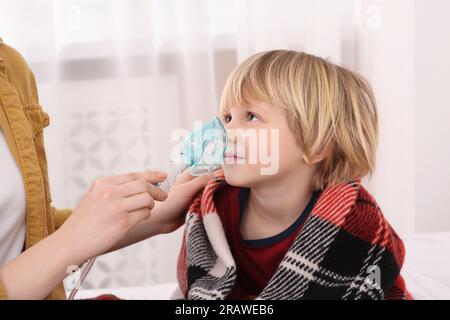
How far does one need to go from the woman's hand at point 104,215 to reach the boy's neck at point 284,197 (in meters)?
0.34

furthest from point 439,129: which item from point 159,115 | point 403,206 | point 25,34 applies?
point 25,34

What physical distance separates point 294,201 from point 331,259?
16cm

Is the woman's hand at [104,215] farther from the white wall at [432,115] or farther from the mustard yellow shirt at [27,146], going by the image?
the white wall at [432,115]

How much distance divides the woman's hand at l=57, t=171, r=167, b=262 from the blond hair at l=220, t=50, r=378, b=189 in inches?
13.3

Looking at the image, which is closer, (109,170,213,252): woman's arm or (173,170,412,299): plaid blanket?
(173,170,412,299): plaid blanket

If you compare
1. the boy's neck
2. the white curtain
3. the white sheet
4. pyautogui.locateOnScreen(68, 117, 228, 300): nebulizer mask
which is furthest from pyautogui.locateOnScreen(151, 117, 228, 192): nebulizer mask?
the white curtain

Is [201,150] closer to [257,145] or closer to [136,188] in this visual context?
[257,145]

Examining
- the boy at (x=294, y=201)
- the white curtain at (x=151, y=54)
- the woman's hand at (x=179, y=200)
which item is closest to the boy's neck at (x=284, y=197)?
the boy at (x=294, y=201)

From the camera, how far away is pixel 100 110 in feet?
5.83

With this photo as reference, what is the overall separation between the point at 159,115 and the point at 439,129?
39.1 inches

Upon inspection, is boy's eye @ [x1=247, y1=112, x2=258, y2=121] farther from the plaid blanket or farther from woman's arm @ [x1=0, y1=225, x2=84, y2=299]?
woman's arm @ [x1=0, y1=225, x2=84, y2=299]

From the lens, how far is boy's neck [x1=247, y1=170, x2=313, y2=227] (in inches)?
37.9

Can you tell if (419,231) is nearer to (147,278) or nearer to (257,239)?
(147,278)

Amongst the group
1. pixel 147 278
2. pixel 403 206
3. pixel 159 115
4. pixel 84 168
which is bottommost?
pixel 147 278
